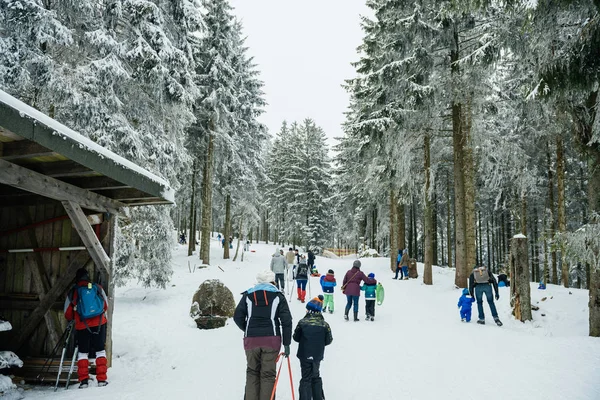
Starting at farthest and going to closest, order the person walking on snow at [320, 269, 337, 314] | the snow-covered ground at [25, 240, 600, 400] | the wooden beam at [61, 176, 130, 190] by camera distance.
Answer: the person walking on snow at [320, 269, 337, 314] → the wooden beam at [61, 176, 130, 190] → the snow-covered ground at [25, 240, 600, 400]

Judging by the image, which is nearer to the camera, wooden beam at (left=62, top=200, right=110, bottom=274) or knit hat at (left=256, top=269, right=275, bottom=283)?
knit hat at (left=256, top=269, right=275, bottom=283)

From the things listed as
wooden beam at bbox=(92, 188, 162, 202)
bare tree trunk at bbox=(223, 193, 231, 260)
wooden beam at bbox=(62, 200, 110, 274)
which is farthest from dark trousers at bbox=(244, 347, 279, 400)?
bare tree trunk at bbox=(223, 193, 231, 260)

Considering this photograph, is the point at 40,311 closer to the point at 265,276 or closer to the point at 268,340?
the point at 265,276

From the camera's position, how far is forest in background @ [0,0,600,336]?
26.8 feet

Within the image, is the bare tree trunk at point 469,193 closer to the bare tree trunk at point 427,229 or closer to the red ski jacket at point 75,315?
the bare tree trunk at point 427,229

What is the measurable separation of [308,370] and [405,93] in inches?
528

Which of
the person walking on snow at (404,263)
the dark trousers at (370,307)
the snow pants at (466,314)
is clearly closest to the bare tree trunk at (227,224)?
the person walking on snow at (404,263)

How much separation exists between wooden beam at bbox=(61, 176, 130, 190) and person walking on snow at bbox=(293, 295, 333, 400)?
152 inches

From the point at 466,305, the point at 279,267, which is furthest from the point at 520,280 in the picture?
the point at 279,267

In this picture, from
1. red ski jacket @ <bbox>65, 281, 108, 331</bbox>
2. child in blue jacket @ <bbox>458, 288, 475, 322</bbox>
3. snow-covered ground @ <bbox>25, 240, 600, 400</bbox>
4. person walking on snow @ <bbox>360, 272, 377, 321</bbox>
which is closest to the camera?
snow-covered ground @ <bbox>25, 240, 600, 400</bbox>

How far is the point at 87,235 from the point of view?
21.0 ft

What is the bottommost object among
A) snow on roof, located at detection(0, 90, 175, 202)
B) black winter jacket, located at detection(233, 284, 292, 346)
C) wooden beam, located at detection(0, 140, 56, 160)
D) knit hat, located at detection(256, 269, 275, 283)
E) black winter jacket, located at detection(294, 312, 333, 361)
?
black winter jacket, located at detection(294, 312, 333, 361)

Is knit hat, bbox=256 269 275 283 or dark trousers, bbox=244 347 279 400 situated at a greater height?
knit hat, bbox=256 269 275 283

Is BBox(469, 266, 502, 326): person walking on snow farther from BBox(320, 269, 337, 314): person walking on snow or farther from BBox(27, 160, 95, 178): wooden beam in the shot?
BBox(27, 160, 95, 178): wooden beam
